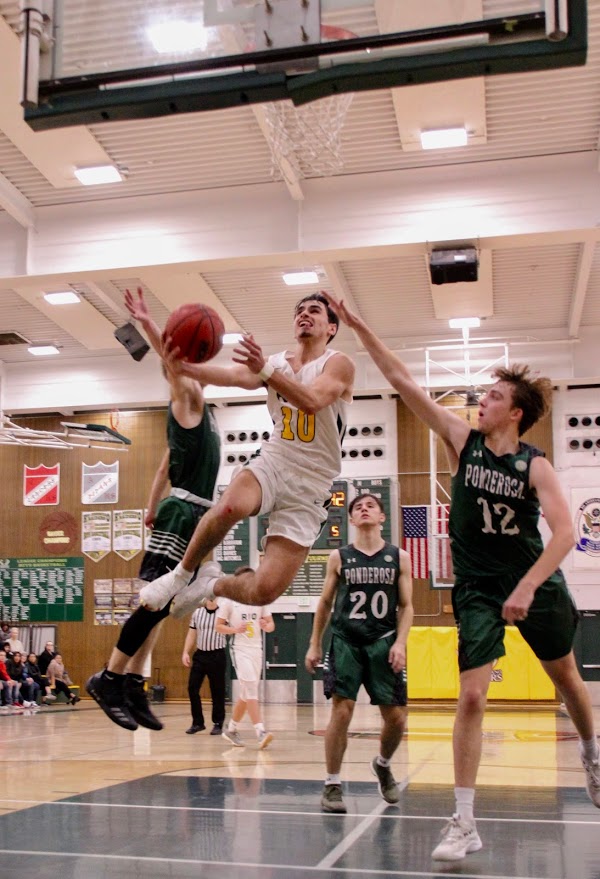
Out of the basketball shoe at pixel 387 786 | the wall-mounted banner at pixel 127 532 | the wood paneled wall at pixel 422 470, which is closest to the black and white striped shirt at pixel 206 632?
the basketball shoe at pixel 387 786

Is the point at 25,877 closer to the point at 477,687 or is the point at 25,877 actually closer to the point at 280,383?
the point at 477,687

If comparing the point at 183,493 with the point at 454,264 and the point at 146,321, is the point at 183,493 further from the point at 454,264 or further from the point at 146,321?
the point at 454,264

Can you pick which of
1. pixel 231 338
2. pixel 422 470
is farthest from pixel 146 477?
pixel 422 470

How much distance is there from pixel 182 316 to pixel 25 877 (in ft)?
9.80

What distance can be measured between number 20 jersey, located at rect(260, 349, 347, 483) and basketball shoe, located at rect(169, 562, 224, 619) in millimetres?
735

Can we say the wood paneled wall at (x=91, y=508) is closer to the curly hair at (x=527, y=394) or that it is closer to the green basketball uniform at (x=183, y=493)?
the green basketball uniform at (x=183, y=493)

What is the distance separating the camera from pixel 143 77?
4.91m

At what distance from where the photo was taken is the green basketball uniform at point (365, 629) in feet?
23.0

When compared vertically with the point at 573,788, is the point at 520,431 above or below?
above

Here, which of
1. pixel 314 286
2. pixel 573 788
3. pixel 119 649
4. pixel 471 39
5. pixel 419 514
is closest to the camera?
pixel 471 39

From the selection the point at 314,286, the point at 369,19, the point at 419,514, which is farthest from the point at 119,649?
the point at 419,514

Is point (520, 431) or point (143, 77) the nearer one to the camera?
point (143, 77)

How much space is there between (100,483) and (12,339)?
15.4ft

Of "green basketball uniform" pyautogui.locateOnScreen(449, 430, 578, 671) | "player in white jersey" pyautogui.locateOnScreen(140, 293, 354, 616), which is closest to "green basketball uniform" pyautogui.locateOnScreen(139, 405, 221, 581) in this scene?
"player in white jersey" pyautogui.locateOnScreen(140, 293, 354, 616)
